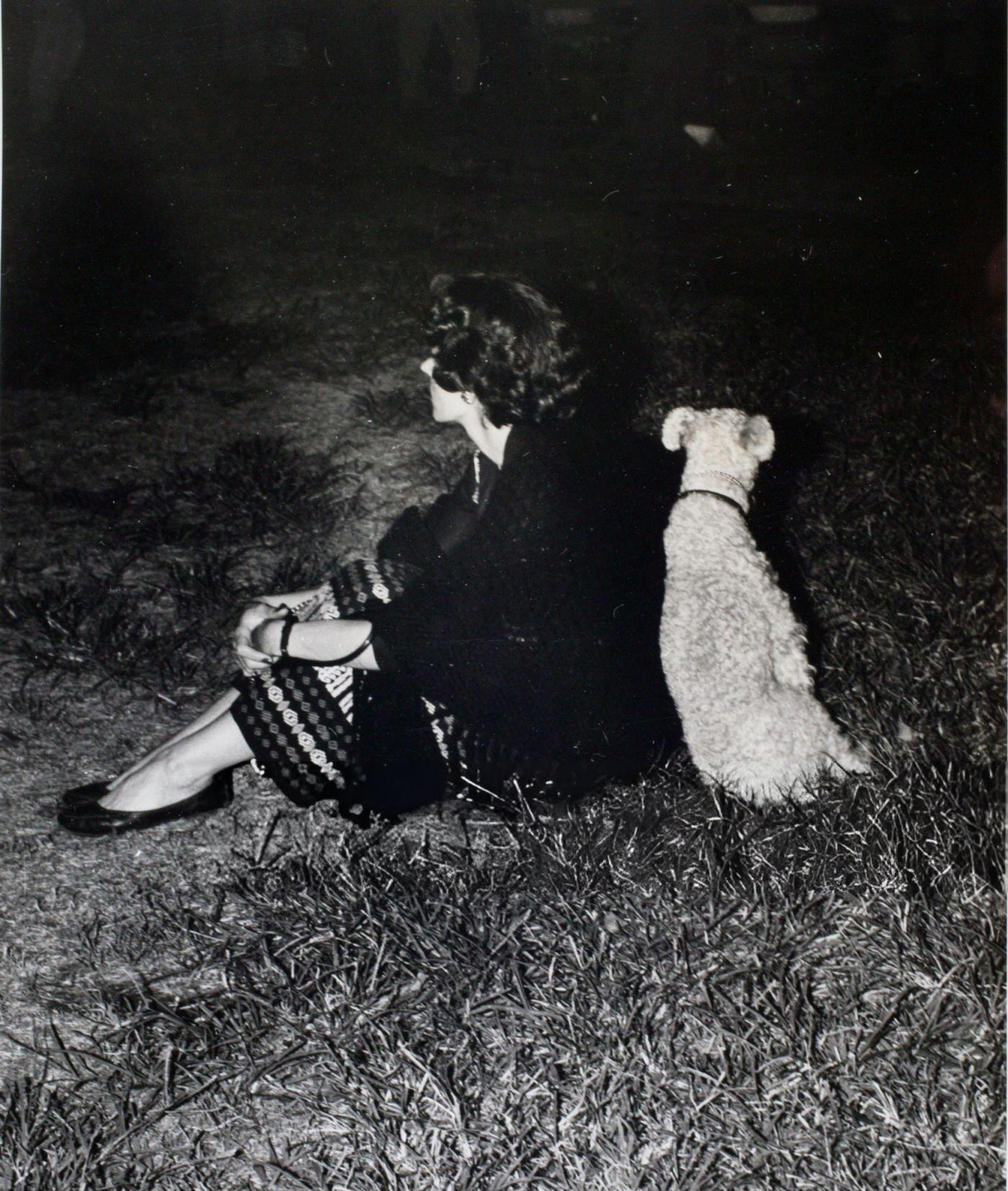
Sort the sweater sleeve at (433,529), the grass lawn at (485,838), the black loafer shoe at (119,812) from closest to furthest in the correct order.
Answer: the grass lawn at (485,838)
the black loafer shoe at (119,812)
the sweater sleeve at (433,529)

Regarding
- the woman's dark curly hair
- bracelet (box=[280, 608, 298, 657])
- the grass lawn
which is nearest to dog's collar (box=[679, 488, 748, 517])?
the grass lawn

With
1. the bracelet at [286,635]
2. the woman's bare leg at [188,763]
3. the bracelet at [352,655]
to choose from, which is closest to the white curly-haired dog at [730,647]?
the bracelet at [352,655]

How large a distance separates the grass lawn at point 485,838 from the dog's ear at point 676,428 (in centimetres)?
11

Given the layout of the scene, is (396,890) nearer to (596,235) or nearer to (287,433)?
(287,433)

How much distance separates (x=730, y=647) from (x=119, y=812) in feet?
4.08

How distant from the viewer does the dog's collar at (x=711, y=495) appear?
6.12 feet

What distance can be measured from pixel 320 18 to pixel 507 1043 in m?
1.91

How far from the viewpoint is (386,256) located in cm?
225

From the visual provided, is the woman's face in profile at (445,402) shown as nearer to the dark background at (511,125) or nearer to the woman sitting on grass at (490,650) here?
the woman sitting on grass at (490,650)

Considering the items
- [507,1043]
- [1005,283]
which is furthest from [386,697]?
[1005,283]

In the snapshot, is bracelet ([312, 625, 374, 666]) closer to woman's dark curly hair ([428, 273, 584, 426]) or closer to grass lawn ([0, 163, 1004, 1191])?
grass lawn ([0, 163, 1004, 1191])

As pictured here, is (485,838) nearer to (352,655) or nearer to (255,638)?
(352,655)

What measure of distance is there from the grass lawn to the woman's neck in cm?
29

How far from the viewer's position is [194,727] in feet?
6.62
